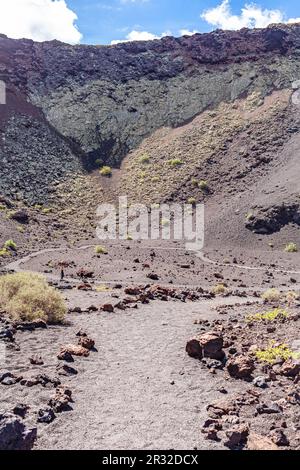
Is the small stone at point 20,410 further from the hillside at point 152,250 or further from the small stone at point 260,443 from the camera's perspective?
the small stone at point 260,443

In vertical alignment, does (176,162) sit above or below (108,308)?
above

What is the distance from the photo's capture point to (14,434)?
6223 millimetres

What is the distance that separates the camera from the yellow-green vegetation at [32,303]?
1302 centimetres

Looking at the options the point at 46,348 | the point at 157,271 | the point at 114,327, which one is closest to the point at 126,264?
the point at 157,271

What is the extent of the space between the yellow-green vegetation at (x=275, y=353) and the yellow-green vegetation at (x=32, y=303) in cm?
587

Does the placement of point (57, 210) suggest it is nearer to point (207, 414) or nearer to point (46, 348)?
point (46, 348)

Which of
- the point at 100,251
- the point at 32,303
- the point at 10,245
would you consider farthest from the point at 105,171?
the point at 32,303

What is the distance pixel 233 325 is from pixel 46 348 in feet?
16.5

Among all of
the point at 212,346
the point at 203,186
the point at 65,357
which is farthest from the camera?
the point at 203,186

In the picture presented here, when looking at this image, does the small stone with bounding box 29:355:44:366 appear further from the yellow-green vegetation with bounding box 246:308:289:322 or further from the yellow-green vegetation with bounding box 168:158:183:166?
the yellow-green vegetation with bounding box 168:158:183:166

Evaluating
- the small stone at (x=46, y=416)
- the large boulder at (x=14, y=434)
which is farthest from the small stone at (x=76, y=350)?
the large boulder at (x=14, y=434)

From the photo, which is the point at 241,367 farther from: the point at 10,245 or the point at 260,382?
the point at 10,245

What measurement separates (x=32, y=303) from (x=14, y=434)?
7.31m
